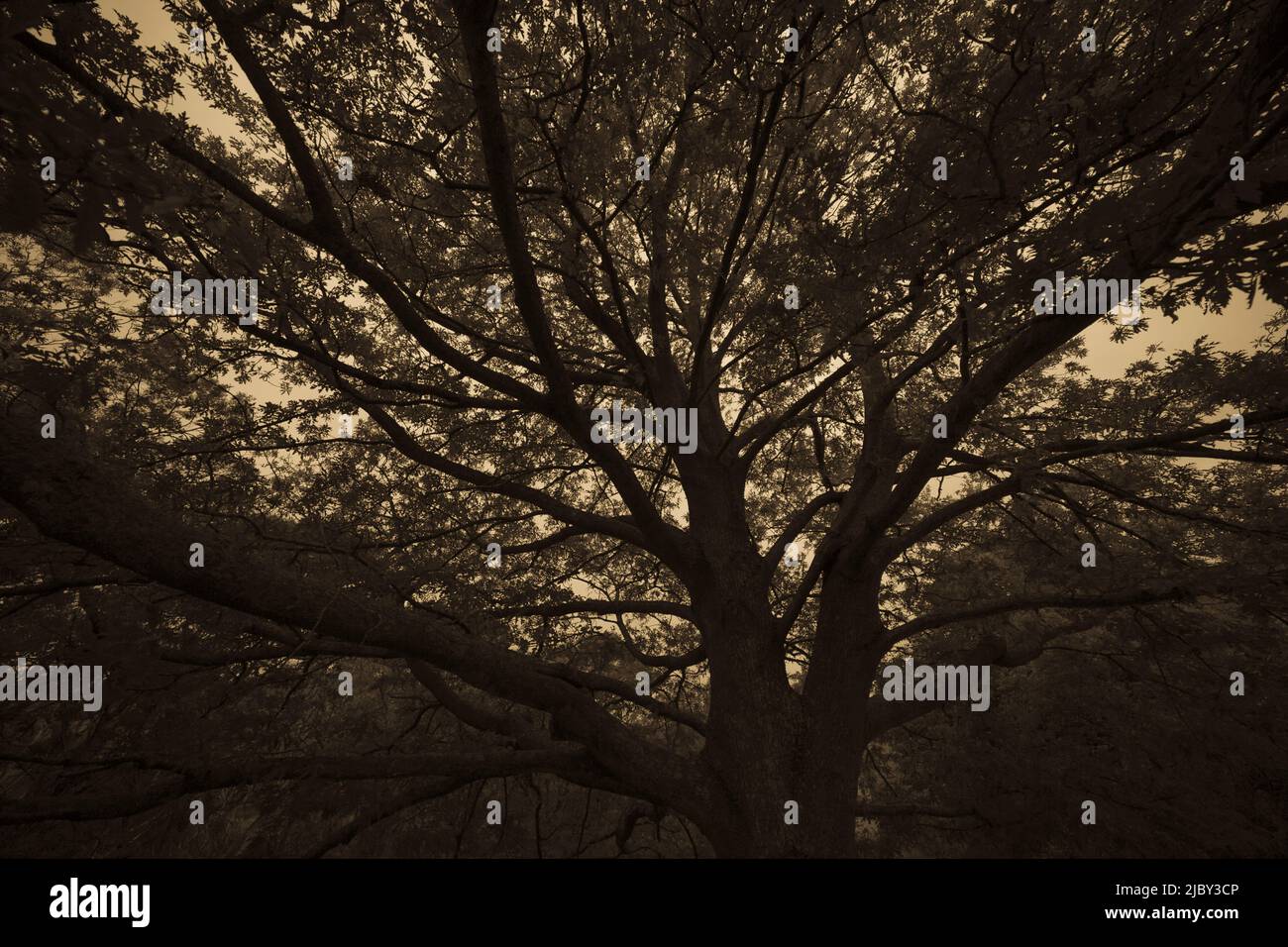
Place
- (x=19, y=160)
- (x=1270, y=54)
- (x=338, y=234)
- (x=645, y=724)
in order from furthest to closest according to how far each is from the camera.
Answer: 1. (x=645, y=724)
2. (x=338, y=234)
3. (x=1270, y=54)
4. (x=19, y=160)

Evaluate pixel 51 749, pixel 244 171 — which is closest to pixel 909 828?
pixel 51 749

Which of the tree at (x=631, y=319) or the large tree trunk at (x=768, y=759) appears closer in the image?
the tree at (x=631, y=319)

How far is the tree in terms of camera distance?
253 cm

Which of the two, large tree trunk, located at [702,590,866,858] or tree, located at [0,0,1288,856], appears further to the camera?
large tree trunk, located at [702,590,866,858]

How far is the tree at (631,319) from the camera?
2531 millimetres

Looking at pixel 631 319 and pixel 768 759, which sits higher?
pixel 631 319

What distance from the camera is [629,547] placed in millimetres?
7809

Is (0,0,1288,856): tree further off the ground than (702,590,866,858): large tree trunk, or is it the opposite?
(0,0,1288,856): tree

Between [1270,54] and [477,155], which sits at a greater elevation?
[477,155]

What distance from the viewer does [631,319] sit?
6.46 meters

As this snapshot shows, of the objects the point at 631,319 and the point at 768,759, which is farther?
the point at 631,319

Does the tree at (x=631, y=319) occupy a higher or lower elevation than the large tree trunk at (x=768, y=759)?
higher
